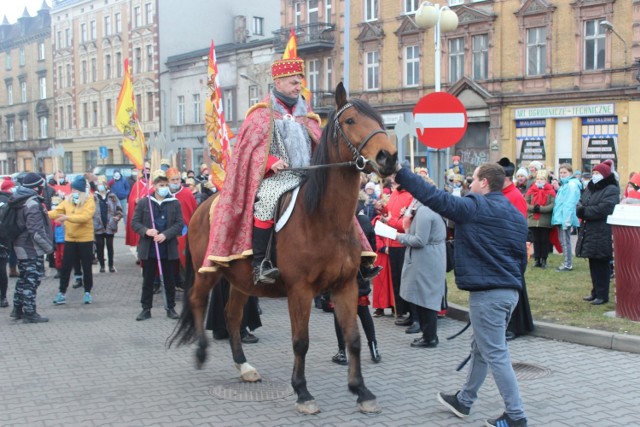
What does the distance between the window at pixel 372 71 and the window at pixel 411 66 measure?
188cm

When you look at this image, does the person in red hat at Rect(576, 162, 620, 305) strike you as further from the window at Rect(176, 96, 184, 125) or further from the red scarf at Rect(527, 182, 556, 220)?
the window at Rect(176, 96, 184, 125)

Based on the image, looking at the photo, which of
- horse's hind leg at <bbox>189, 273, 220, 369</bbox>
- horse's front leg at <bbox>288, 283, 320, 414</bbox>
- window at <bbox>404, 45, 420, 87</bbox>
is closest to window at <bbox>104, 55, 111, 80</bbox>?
window at <bbox>404, 45, 420, 87</bbox>

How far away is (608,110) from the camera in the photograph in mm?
28891

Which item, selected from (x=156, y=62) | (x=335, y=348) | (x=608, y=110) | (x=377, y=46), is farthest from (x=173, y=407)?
(x=156, y=62)

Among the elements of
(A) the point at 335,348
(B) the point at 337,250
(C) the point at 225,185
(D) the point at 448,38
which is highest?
(D) the point at 448,38

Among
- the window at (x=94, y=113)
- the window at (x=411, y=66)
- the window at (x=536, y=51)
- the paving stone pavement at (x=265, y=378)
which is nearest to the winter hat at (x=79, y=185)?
the paving stone pavement at (x=265, y=378)

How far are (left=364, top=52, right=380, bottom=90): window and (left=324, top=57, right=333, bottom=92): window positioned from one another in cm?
245

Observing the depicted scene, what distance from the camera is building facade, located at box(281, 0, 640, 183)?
2861 cm

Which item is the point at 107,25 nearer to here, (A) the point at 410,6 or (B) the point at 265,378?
(A) the point at 410,6

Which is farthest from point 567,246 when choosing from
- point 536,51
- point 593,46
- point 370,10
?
point 370,10

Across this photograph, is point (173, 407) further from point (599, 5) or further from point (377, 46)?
point (377, 46)

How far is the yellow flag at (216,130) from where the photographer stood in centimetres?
1103

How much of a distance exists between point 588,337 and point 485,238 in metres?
3.67

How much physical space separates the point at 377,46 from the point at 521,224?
3336 cm
